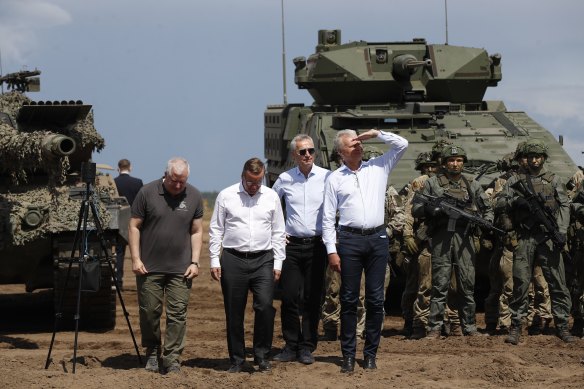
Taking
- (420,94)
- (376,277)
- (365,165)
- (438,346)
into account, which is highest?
(420,94)

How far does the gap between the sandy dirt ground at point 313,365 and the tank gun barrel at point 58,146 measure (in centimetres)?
188

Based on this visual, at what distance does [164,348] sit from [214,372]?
0.45 m

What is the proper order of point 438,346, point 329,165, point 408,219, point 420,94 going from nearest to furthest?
point 438,346, point 408,219, point 329,165, point 420,94

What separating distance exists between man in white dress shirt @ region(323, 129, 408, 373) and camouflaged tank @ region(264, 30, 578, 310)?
5854 millimetres

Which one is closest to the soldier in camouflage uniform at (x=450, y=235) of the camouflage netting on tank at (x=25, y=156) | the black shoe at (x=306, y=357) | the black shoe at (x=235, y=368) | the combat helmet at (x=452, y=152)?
the combat helmet at (x=452, y=152)

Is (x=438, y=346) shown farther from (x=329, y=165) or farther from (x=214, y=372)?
(x=329, y=165)

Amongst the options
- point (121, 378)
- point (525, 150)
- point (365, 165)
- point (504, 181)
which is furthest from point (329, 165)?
point (121, 378)

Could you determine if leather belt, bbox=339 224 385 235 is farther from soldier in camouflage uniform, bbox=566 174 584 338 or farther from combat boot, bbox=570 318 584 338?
combat boot, bbox=570 318 584 338

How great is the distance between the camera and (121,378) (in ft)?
31.8

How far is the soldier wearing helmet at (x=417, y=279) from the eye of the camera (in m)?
12.4

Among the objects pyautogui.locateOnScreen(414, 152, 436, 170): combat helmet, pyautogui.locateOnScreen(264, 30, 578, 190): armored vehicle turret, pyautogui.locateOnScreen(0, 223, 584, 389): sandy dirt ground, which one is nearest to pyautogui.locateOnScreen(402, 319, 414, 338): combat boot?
pyautogui.locateOnScreen(0, 223, 584, 389): sandy dirt ground

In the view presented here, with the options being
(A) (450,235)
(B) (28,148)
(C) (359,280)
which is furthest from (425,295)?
(B) (28,148)

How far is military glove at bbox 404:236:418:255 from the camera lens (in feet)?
41.3

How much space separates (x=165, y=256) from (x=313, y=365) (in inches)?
60.8
